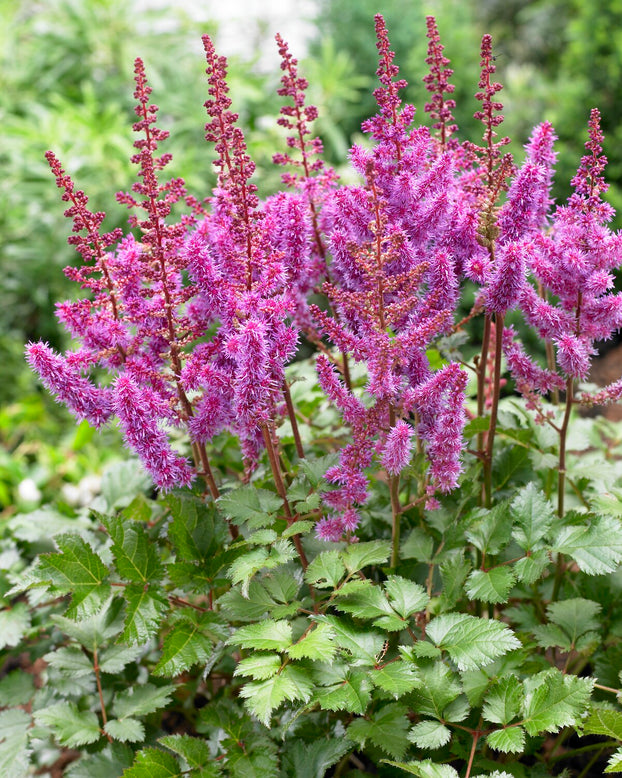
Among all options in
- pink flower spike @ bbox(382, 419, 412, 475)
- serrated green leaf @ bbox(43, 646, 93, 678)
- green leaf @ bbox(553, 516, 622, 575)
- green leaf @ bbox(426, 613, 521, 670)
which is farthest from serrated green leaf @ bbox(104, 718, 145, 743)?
green leaf @ bbox(553, 516, 622, 575)

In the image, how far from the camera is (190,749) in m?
1.36

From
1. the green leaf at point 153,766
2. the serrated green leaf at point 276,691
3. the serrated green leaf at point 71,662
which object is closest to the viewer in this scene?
the serrated green leaf at point 276,691

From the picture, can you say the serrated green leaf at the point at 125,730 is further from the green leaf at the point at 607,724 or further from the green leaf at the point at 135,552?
the green leaf at the point at 607,724

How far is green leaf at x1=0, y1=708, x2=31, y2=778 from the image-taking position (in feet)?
5.06

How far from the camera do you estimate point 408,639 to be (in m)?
1.54

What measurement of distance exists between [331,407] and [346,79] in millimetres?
4932

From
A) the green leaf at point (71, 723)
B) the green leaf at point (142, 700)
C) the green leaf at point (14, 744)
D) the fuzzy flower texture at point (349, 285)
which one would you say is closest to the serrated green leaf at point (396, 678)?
the fuzzy flower texture at point (349, 285)

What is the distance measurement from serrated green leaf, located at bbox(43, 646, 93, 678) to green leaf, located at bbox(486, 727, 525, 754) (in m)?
0.87

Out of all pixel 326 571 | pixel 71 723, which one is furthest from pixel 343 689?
pixel 71 723

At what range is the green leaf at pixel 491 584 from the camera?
1298 mm

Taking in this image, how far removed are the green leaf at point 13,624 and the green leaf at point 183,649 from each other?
20.4 inches

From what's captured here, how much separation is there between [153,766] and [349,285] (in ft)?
3.09

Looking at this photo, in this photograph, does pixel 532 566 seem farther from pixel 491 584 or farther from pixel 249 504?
pixel 249 504

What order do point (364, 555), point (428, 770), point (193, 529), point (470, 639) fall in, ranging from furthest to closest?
1. point (193, 529)
2. point (364, 555)
3. point (470, 639)
4. point (428, 770)
